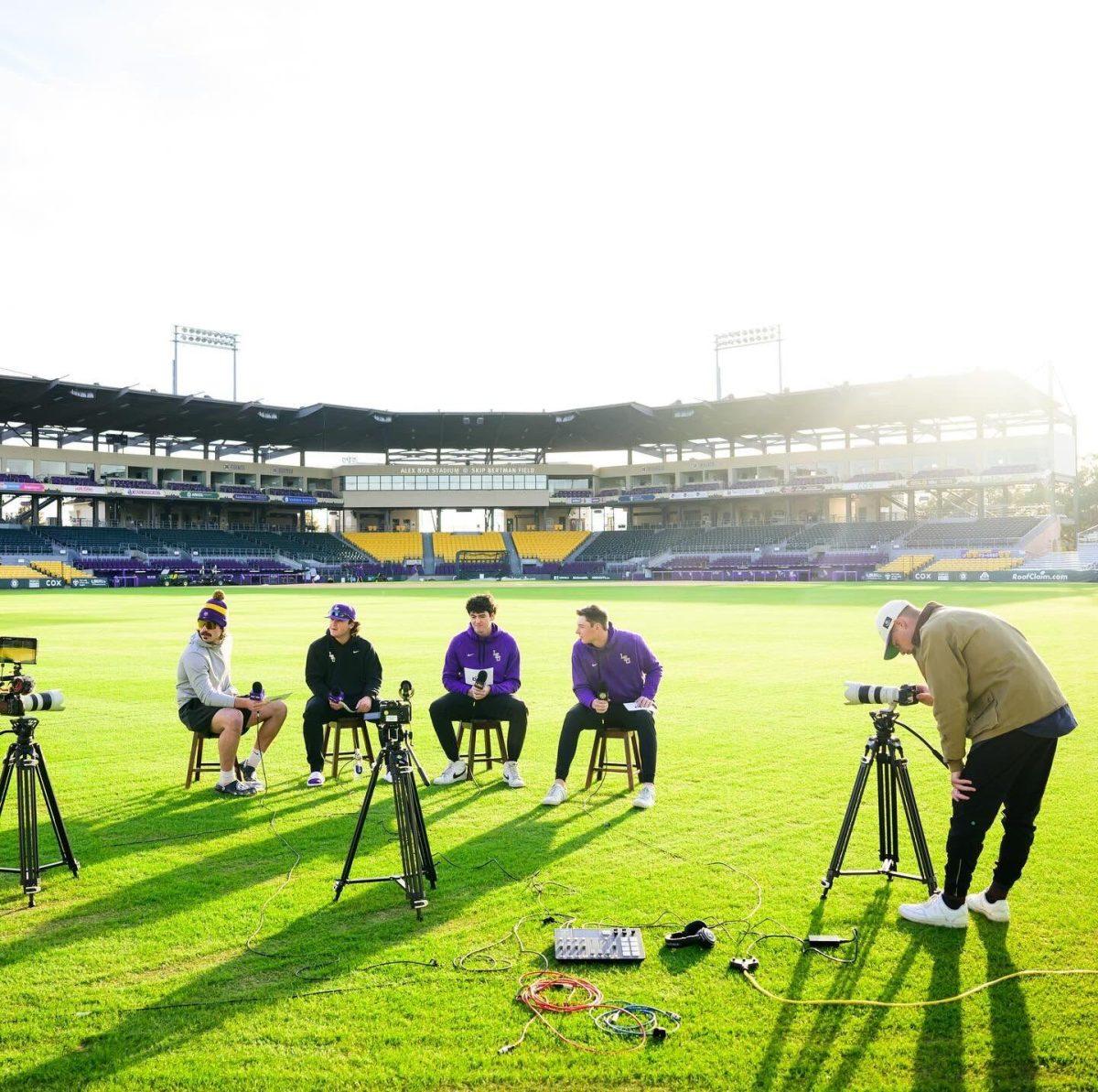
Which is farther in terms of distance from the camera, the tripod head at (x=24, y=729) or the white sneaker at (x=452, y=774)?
the white sneaker at (x=452, y=774)

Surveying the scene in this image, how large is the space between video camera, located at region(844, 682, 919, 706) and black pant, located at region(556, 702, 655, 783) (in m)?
2.36

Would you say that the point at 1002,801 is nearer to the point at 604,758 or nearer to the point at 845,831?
the point at 845,831

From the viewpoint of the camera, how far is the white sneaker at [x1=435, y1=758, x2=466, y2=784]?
28.3ft

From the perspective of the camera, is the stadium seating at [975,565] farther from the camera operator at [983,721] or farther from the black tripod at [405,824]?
the black tripod at [405,824]

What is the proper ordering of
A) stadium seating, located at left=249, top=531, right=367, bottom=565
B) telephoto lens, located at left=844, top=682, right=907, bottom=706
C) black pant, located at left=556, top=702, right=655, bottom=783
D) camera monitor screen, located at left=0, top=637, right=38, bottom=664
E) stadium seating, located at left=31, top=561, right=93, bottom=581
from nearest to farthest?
telephoto lens, located at left=844, top=682, right=907, bottom=706
camera monitor screen, located at left=0, top=637, right=38, bottom=664
black pant, located at left=556, top=702, right=655, bottom=783
stadium seating, located at left=31, top=561, right=93, bottom=581
stadium seating, located at left=249, top=531, right=367, bottom=565

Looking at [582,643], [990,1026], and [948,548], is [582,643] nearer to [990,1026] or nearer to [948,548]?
[990,1026]

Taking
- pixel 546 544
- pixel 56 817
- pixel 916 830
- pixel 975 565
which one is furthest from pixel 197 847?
pixel 546 544

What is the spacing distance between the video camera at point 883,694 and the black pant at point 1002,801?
53 cm

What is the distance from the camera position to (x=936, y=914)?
5242mm

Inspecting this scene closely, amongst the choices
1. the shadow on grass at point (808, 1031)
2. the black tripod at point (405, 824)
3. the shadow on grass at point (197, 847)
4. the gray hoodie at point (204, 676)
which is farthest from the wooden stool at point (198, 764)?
the shadow on grass at point (808, 1031)

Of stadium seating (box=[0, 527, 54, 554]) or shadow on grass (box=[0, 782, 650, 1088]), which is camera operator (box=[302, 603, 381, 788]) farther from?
stadium seating (box=[0, 527, 54, 554])

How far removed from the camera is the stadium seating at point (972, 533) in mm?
63469

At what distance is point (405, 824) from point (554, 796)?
2.42m

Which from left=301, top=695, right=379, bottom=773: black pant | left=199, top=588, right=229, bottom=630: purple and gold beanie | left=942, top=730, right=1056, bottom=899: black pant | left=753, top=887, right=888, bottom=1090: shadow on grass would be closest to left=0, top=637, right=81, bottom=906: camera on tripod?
left=199, top=588, right=229, bottom=630: purple and gold beanie
